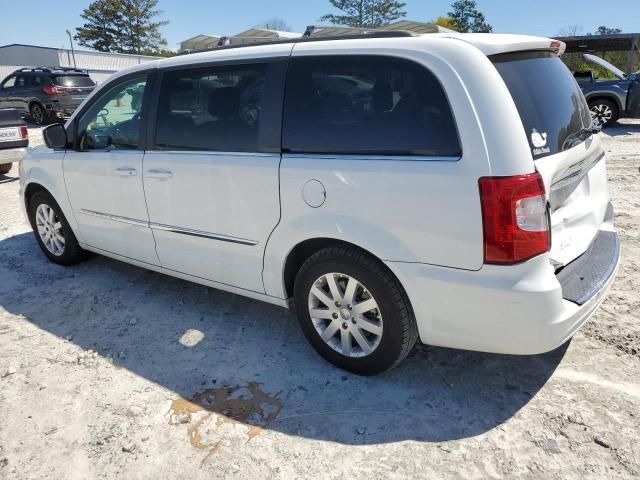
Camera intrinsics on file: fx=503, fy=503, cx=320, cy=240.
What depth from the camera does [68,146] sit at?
423 centimetres

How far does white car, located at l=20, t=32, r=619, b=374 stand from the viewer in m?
2.28

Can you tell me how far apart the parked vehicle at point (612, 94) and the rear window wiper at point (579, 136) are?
10.2 meters

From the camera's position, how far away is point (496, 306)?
2.32 metres

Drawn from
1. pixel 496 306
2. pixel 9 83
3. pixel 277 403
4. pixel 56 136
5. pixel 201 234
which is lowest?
pixel 277 403

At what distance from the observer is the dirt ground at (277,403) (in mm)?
2328

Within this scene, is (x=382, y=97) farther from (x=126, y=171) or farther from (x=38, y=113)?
(x=38, y=113)

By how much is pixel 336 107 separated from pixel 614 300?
2543 millimetres

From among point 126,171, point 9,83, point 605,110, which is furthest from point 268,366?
point 9,83

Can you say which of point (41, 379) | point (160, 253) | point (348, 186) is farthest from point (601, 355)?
point (41, 379)

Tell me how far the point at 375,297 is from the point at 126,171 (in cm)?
217

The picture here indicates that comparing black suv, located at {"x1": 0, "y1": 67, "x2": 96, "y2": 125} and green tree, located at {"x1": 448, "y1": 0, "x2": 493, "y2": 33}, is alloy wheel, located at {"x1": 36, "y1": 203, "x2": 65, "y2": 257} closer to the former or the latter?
black suv, located at {"x1": 0, "y1": 67, "x2": 96, "y2": 125}

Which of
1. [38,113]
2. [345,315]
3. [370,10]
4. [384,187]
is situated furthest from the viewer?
[370,10]

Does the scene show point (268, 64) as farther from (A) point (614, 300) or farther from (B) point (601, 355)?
(A) point (614, 300)

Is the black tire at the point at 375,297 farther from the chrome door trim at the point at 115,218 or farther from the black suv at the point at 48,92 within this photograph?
the black suv at the point at 48,92
